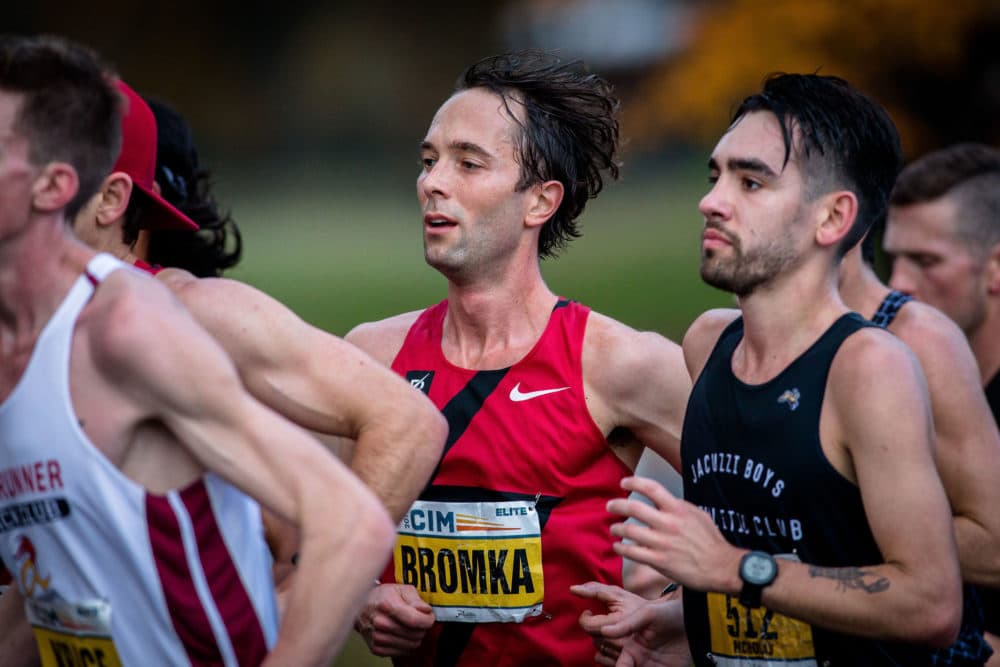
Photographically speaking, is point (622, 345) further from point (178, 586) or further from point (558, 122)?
point (178, 586)

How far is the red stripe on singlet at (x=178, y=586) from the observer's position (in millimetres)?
2354

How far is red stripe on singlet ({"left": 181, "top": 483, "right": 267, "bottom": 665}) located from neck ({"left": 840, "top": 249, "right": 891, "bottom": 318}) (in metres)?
2.14

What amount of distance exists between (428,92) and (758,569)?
10.2 meters

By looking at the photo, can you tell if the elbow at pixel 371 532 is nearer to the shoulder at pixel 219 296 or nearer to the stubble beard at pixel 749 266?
the shoulder at pixel 219 296

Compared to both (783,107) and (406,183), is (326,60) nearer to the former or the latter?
(406,183)

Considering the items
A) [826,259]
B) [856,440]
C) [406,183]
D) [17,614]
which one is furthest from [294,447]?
[406,183]

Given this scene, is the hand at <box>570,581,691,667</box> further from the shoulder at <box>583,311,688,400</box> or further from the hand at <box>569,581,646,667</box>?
the shoulder at <box>583,311,688,400</box>

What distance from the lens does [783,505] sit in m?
2.93

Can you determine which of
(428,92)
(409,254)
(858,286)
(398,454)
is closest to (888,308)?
(858,286)

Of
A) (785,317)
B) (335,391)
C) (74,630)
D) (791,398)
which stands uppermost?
(785,317)

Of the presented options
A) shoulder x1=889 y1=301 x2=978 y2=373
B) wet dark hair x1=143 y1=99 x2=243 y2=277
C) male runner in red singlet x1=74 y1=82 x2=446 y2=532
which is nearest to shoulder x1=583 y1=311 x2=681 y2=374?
shoulder x1=889 y1=301 x2=978 y2=373

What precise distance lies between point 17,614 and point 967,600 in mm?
2407

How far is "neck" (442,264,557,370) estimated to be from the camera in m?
3.86

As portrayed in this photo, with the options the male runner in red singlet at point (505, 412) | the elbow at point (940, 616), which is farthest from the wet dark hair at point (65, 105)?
the elbow at point (940, 616)
